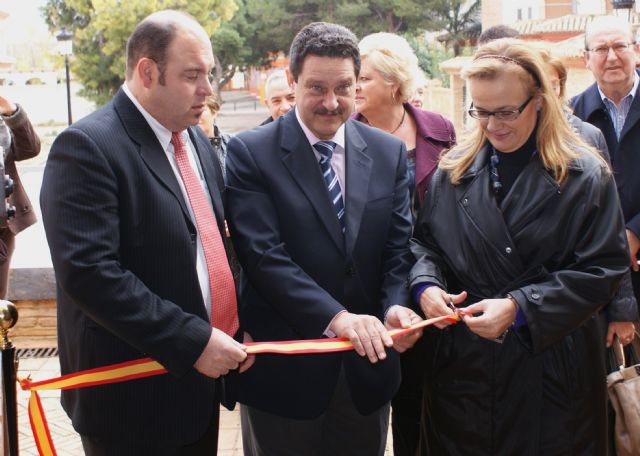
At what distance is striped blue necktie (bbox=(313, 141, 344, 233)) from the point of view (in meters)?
3.29

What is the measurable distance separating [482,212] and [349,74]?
742mm

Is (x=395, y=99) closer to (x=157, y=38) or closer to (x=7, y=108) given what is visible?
(x=157, y=38)

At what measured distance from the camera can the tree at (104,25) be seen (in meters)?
32.1

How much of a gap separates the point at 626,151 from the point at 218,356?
3025mm

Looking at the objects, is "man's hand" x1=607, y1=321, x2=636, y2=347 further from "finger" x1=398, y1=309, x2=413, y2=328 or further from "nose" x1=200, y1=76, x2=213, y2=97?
"nose" x1=200, y1=76, x2=213, y2=97

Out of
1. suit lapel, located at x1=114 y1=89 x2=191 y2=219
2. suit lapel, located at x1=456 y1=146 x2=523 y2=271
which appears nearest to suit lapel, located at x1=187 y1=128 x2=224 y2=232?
suit lapel, located at x1=114 y1=89 x2=191 y2=219

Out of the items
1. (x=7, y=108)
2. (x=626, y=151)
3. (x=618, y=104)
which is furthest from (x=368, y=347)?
(x=7, y=108)

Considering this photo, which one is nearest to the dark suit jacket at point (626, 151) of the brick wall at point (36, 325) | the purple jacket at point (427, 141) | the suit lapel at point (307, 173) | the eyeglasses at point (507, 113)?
the purple jacket at point (427, 141)

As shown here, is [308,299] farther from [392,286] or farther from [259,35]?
[259,35]

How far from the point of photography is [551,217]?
120 inches

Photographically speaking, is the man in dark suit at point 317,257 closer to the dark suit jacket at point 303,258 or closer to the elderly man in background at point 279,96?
the dark suit jacket at point 303,258

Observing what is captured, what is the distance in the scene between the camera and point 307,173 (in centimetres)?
327

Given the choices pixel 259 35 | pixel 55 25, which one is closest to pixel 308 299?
pixel 55 25

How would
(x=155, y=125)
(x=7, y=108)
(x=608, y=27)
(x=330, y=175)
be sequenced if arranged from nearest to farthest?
(x=155, y=125) → (x=330, y=175) → (x=608, y=27) → (x=7, y=108)
